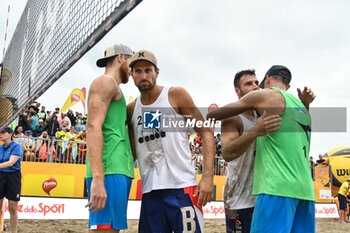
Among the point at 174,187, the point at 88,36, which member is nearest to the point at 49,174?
the point at 88,36

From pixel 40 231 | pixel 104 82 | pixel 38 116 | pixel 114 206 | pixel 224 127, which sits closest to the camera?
pixel 114 206

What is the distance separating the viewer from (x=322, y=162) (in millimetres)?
17312

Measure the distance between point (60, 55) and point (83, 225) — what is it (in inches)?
227

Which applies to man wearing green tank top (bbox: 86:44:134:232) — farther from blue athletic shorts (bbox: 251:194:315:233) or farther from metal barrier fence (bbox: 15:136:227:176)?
→ metal barrier fence (bbox: 15:136:227:176)

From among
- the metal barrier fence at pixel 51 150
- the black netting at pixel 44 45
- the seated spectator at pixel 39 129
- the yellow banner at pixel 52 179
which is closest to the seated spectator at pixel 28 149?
the metal barrier fence at pixel 51 150

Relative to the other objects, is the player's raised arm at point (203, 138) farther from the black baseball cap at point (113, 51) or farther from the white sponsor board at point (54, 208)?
the white sponsor board at point (54, 208)

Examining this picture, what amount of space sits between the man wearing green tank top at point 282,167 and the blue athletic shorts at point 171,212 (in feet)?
1.37

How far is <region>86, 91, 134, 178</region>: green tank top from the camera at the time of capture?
224 centimetres

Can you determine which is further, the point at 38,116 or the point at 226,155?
the point at 38,116

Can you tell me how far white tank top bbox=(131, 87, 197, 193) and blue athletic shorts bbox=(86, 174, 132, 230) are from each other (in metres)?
0.29

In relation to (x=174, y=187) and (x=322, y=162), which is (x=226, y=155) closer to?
(x=174, y=187)

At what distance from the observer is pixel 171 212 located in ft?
7.71

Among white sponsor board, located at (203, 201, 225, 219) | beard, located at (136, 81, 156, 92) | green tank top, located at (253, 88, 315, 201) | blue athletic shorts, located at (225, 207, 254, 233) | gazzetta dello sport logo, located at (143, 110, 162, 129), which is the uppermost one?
beard, located at (136, 81, 156, 92)

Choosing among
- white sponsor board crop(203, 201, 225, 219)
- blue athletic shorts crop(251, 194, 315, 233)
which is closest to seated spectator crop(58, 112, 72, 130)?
white sponsor board crop(203, 201, 225, 219)
